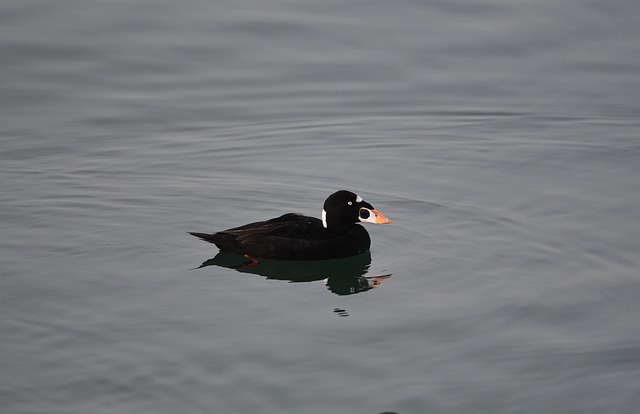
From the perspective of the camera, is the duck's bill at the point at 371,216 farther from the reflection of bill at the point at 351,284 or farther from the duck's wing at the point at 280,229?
the reflection of bill at the point at 351,284

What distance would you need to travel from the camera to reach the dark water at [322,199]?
9.02m

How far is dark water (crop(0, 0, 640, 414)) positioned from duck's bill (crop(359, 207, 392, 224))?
278mm

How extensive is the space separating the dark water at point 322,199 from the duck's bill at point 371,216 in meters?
0.28

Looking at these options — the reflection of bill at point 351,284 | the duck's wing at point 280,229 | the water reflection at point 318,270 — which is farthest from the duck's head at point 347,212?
the reflection of bill at point 351,284

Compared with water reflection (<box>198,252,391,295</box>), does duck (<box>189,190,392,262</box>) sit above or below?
above

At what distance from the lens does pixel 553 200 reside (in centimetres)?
1359

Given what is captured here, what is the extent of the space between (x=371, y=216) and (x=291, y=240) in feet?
3.05

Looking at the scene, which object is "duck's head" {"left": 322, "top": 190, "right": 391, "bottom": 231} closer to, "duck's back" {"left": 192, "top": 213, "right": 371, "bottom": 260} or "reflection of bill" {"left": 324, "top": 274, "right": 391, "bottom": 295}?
"duck's back" {"left": 192, "top": 213, "right": 371, "bottom": 260}

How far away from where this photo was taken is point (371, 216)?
12664 mm

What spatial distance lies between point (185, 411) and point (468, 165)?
7.68 meters

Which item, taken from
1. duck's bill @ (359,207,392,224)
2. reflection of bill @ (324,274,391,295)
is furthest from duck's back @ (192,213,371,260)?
reflection of bill @ (324,274,391,295)

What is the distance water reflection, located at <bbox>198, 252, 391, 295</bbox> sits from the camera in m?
11.6

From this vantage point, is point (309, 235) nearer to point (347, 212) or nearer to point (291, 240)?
point (291, 240)

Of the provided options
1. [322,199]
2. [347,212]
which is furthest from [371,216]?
[322,199]
